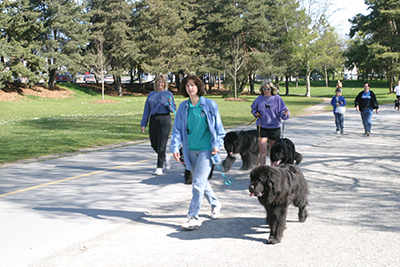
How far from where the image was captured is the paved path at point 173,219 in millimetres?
4316

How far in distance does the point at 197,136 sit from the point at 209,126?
212 millimetres

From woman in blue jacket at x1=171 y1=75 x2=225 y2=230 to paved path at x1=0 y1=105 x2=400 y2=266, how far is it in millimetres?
470

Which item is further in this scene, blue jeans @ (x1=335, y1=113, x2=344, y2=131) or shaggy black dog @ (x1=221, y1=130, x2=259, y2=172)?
blue jeans @ (x1=335, y1=113, x2=344, y2=131)

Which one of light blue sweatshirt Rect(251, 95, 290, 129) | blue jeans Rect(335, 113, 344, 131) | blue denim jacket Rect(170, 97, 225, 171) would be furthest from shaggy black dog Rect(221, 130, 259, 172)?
blue jeans Rect(335, 113, 344, 131)

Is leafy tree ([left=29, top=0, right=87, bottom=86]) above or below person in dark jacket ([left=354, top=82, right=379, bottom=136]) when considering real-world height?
above

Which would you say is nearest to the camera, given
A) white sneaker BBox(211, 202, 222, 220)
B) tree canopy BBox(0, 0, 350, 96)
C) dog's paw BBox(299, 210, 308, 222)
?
dog's paw BBox(299, 210, 308, 222)

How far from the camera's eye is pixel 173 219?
18.7ft

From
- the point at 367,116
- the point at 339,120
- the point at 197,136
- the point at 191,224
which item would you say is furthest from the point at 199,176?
the point at 339,120

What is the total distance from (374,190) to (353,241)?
277 cm

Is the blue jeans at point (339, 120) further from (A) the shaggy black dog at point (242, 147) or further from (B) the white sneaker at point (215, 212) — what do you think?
(B) the white sneaker at point (215, 212)

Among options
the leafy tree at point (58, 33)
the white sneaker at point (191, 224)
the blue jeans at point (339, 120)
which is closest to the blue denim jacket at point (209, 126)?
the white sneaker at point (191, 224)

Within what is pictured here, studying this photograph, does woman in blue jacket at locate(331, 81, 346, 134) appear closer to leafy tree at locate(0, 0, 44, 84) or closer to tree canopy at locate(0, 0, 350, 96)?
tree canopy at locate(0, 0, 350, 96)

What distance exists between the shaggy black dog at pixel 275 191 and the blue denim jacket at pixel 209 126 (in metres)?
0.82

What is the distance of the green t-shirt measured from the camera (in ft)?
17.0
